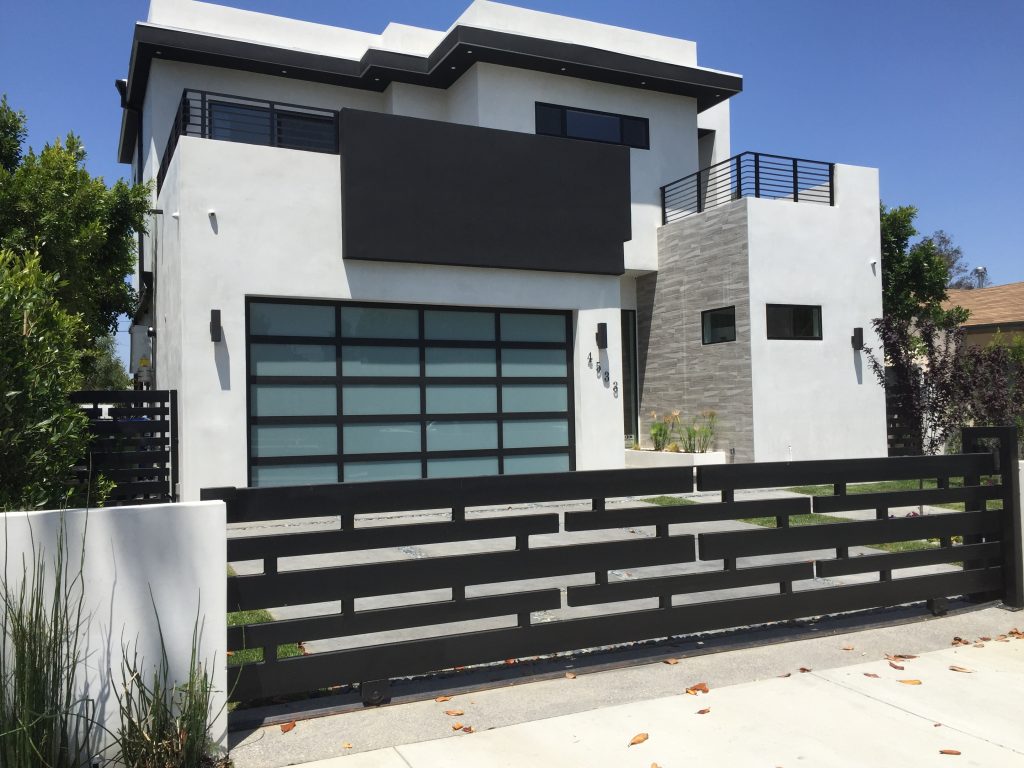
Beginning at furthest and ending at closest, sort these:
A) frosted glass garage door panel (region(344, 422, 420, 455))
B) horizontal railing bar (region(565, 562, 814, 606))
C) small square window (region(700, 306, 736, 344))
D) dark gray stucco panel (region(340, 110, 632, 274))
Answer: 1. small square window (region(700, 306, 736, 344))
2. frosted glass garage door panel (region(344, 422, 420, 455))
3. dark gray stucco panel (region(340, 110, 632, 274))
4. horizontal railing bar (region(565, 562, 814, 606))

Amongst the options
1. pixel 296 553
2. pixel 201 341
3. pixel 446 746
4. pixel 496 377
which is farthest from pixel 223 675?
pixel 496 377

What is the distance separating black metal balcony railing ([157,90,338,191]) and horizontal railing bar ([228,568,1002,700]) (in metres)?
8.86

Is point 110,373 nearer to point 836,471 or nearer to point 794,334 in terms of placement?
point 794,334

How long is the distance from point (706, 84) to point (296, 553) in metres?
16.2

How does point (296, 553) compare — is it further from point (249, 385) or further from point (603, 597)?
point (249, 385)

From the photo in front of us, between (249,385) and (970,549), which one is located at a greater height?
(249,385)

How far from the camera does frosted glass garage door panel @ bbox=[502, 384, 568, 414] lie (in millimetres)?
13039

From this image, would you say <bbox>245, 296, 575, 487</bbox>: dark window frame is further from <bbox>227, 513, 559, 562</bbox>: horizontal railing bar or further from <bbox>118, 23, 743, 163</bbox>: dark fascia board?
<bbox>227, 513, 559, 562</bbox>: horizontal railing bar

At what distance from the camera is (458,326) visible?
41.8 ft

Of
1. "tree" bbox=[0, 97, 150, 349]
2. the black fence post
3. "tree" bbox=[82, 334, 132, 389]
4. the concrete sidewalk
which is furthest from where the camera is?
"tree" bbox=[82, 334, 132, 389]

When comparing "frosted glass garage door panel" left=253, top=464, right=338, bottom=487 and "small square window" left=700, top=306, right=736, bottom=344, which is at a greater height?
"small square window" left=700, top=306, right=736, bottom=344

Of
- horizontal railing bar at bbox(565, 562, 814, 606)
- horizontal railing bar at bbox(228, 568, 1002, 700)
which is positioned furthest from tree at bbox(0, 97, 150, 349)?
horizontal railing bar at bbox(565, 562, 814, 606)

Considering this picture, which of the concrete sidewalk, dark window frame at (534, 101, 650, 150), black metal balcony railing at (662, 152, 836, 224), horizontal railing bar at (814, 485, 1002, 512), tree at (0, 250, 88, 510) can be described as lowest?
the concrete sidewalk

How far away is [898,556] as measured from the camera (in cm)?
575
